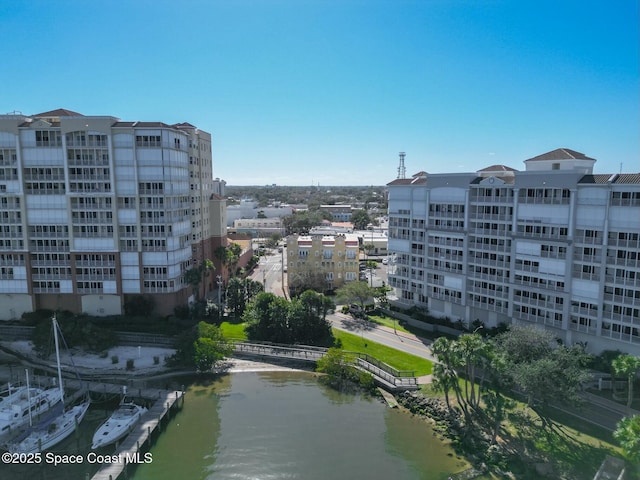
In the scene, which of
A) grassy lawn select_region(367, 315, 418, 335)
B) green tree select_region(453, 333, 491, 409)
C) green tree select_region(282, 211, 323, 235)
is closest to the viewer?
green tree select_region(453, 333, 491, 409)

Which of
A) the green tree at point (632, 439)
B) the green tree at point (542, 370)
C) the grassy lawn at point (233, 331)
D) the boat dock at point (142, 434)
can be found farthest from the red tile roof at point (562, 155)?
the boat dock at point (142, 434)

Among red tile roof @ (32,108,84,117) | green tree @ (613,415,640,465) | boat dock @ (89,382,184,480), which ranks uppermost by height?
red tile roof @ (32,108,84,117)

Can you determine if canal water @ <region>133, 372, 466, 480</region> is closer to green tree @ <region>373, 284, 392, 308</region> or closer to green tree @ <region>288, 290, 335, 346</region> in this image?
green tree @ <region>288, 290, 335, 346</region>

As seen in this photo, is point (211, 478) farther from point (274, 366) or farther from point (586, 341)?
point (586, 341)

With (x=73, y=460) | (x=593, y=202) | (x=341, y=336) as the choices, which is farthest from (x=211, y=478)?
(x=593, y=202)

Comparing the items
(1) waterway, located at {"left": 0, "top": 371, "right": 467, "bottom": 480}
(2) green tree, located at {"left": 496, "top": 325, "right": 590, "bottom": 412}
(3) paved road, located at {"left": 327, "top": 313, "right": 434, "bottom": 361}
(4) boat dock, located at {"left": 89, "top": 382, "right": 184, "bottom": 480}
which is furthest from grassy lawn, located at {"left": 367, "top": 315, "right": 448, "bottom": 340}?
(4) boat dock, located at {"left": 89, "top": 382, "right": 184, "bottom": 480}

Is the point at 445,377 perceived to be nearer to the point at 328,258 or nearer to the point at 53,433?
the point at 53,433
